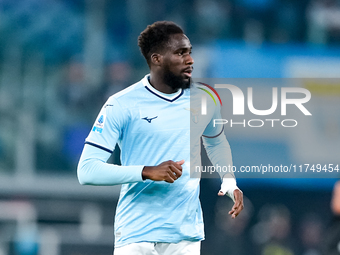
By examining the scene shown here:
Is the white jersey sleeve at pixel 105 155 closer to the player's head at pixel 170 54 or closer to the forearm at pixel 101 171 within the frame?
→ the forearm at pixel 101 171

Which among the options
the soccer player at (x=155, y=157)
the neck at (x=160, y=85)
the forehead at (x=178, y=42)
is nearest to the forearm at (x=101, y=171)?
the soccer player at (x=155, y=157)

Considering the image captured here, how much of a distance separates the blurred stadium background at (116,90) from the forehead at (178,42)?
718 centimetres

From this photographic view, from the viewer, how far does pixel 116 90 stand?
1120 centimetres

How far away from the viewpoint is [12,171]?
35.4 ft

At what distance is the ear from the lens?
10.7 ft

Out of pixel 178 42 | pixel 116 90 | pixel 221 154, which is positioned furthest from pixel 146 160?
pixel 116 90

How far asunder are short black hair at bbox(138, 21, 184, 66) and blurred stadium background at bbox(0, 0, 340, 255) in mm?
7024

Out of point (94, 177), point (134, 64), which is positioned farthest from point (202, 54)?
point (94, 177)

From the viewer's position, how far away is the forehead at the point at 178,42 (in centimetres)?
319

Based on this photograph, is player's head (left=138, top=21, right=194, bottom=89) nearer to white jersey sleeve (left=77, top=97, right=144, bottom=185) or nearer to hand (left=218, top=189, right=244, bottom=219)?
white jersey sleeve (left=77, top=97, right=144, bottom=185)

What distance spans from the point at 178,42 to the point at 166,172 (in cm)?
88

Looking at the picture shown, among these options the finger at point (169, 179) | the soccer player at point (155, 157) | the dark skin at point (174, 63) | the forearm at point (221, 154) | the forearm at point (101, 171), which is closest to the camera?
the finger at point (169, 179)

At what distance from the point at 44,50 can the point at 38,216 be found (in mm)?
3564

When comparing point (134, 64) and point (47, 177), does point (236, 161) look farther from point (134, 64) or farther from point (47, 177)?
point (47, 177)
